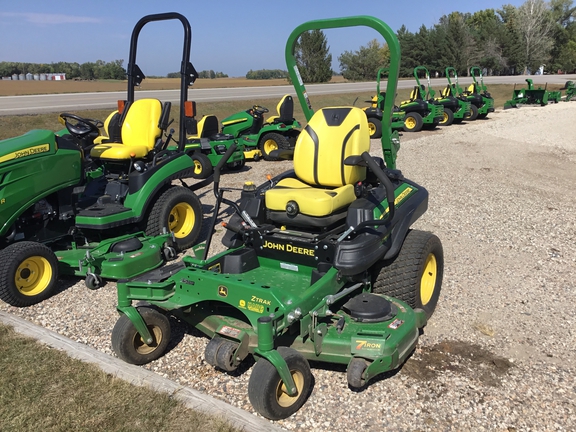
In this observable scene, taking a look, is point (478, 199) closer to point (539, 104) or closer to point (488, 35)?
point (539, 104)

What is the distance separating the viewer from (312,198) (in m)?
3.67

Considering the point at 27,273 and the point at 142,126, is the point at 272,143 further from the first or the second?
the point at 27,273

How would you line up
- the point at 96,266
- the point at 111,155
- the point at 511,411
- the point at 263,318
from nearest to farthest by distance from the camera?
the point at 263,318, the point at 511,411, the point at 96,266, the point at 111,155

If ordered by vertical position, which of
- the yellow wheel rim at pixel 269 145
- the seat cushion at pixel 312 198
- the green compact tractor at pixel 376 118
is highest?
the green compact tractor at pixel 376 118

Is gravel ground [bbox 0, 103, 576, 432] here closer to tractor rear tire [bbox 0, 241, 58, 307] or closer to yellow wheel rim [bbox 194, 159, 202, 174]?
tractor rear tire [bbox 0, 241, 58, 307]

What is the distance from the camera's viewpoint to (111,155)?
18.0 feet

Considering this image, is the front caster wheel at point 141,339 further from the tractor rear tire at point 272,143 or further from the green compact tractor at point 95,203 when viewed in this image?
the tractor rear tire at point 272,143

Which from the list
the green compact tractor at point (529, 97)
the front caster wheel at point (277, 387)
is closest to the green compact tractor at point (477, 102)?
the green compact tractor at point (529, 97)

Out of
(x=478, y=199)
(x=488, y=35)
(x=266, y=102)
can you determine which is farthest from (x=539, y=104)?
(x=488, y=35)

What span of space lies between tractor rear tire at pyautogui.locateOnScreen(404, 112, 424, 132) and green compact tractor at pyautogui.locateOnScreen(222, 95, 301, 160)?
18.6 ft

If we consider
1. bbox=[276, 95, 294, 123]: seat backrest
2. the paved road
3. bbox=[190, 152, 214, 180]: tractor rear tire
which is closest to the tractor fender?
bbox=[190, 152, 214, 180]: tractor rear tire

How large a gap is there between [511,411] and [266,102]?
20.5 m

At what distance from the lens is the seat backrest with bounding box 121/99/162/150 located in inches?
231

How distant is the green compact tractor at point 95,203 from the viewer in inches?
176
